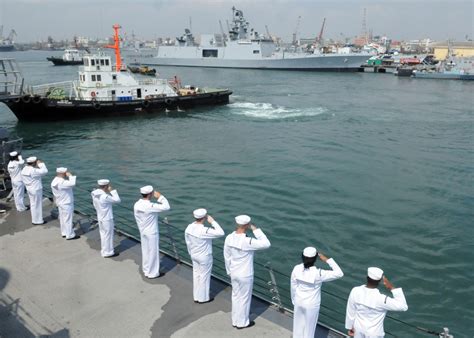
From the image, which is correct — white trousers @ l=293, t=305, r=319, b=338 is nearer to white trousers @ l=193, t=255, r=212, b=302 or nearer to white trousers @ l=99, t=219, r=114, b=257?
white trousers @ l=193, t=255, r=212, b=302

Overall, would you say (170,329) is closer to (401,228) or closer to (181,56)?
(401,228)

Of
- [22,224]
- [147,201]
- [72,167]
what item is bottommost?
[72,167]

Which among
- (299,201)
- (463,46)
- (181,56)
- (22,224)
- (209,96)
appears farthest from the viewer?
(463,46)

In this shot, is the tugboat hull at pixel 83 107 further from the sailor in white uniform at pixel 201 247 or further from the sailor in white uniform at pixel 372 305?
the sailor in white uniform at pixel 372 305

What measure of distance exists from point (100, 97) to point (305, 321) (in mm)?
30944

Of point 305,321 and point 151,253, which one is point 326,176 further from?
point 305,321

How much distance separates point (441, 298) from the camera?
9109 mm

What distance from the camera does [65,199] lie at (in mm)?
7984

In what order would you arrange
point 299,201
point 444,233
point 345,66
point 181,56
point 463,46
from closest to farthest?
1. point 444,233
2. point 299,201
3. point 345,66
4. point 181,56
5. point 463,46

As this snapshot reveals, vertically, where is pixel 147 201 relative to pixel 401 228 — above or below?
above

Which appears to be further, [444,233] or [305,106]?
[305,106]

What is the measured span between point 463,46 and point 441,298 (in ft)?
438

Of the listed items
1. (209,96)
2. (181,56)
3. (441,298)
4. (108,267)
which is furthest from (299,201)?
(181,56)

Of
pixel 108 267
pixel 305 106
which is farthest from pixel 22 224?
pixel 305 106
